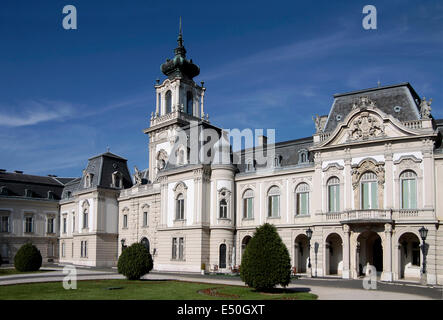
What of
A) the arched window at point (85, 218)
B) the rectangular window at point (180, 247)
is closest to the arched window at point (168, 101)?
the arched window at point (85, 218)

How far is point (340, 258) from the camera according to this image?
1644 inches

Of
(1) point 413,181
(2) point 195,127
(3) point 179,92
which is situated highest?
(3) point 179,92

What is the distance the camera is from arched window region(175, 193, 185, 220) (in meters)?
49.0

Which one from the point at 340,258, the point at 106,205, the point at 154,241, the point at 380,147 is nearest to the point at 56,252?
the point at 106,205

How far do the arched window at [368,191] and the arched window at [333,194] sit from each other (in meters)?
2.09

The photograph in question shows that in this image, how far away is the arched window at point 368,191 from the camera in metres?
38.4

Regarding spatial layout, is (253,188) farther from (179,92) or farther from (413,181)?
(179,92)

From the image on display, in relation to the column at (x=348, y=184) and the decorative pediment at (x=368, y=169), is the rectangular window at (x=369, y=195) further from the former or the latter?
the column at (x=348, y=184)

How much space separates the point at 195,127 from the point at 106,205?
1846cm

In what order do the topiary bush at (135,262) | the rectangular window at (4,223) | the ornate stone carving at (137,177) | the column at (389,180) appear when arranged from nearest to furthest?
the topiary bush at (135,262) < the column at (389,180) < the ornate stone carving at (137,177) < the rectangular window at (4,223)

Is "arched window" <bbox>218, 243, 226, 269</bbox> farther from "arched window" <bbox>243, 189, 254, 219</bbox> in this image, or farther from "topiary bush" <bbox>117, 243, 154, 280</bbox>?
"topiary bush" <bbox>117, 243, 154, 280</bbox>

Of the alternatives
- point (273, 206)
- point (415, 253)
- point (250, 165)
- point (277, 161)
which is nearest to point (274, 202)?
point (273, 206)
